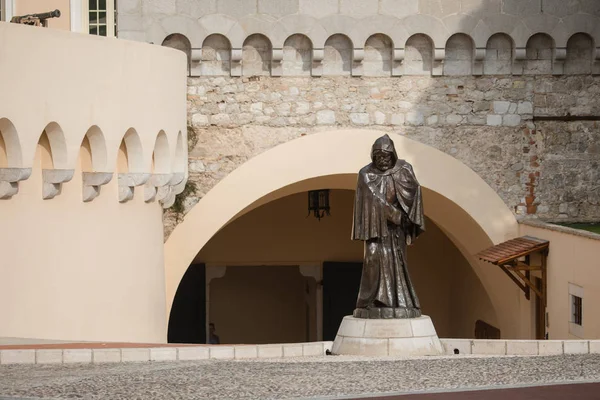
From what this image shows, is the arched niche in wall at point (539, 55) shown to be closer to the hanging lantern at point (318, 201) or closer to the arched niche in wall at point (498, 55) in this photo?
the arched niche in wall at point (498, 55)

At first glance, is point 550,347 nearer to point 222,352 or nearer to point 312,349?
point 312,349

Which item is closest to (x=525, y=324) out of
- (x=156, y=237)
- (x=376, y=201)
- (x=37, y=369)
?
(x=156, y=237)

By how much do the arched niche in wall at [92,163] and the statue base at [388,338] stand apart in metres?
3.44

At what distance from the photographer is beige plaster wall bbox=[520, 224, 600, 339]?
14469 mm

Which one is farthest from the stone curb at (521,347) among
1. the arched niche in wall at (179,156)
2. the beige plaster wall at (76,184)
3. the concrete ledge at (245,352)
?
the arched niche in wall at (179,156)

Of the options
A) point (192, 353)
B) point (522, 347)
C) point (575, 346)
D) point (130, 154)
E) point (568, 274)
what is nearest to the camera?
point (192, 353)

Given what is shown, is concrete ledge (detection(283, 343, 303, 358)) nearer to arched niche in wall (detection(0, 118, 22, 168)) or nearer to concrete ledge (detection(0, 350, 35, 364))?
concrete ledge (detection(0, 350, 35, 364))

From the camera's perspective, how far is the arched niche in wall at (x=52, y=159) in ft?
42.8

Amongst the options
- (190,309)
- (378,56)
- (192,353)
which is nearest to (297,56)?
(378,56)

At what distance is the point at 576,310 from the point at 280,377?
685 centimetres

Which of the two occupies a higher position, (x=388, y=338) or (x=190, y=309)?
(x=388, y=338)

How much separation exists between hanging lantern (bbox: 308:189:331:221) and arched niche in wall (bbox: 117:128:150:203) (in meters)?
5.86

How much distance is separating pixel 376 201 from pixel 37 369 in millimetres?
3309

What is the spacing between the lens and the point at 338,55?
16.9 metres
